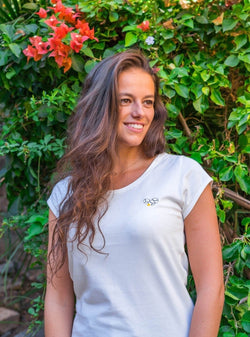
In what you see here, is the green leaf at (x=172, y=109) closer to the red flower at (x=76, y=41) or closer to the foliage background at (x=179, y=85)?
the foliage background at (x=179, y=85)

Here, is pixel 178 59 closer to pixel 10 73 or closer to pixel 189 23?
pixel 189 23

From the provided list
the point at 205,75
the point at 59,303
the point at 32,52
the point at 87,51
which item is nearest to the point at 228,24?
the point at 205,75

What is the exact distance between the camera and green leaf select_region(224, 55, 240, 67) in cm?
214

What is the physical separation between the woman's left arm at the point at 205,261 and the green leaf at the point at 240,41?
69cm

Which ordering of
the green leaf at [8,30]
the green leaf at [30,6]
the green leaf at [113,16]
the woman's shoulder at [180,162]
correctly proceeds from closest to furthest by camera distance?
the woman's shoulder at [180,162], the green leaf at [113,16], the green leaf at [8,30], the green leaf at [30,6]

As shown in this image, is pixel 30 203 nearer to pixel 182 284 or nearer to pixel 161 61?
pixel 161 61

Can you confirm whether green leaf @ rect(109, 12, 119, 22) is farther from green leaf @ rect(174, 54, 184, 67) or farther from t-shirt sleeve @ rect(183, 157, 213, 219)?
t-shirt sleeve @ rect(183, 157, 213, 219)

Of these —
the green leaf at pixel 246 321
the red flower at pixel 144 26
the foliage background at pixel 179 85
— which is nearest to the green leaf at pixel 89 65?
the foliage background at pixel 179 85

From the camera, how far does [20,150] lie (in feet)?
8.16

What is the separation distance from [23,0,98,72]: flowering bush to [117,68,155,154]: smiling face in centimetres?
41

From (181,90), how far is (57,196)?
0.66 meters

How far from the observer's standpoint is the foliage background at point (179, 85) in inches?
82.0

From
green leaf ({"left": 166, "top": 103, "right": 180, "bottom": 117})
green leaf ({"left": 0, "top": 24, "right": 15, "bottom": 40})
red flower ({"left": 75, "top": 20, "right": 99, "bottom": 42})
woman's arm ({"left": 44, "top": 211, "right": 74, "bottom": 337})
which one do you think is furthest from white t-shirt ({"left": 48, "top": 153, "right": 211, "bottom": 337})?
green leaf ({"left": 0, "top": 24, "right": 15, "bottom": 40})

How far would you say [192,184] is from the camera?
1739 millimetres
